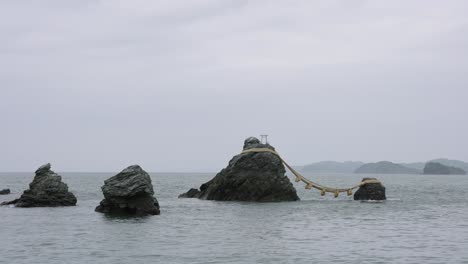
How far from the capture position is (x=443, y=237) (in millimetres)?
38969

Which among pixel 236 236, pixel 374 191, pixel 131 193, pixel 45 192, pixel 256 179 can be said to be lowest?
pixel 236 236

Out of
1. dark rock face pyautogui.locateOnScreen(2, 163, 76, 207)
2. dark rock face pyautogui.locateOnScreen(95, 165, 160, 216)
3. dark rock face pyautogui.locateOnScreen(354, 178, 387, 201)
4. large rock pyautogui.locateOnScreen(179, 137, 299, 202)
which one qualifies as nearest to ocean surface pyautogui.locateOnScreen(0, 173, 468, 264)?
dark rock face pyautogui.locateOnScreen(95, 165, 160, 216)

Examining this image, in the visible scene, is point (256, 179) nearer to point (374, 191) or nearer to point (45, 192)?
point (374, 191)

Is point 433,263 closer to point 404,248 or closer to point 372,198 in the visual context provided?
point 404,248

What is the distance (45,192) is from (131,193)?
47.7ft

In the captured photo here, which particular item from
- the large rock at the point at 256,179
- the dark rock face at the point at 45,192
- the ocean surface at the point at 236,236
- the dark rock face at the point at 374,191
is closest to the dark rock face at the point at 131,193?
the ocean surface at the point at 236,236

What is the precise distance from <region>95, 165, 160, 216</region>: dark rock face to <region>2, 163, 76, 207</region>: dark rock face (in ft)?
33.9

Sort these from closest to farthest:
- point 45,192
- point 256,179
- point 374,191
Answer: point 45,192 < point 256,179 < point 374,191

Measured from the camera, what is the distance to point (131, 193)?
51.4m

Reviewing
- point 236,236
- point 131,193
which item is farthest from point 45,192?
point 236,236

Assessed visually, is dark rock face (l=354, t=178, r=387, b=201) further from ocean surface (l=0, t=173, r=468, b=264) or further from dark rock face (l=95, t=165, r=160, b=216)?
dark rock face (l=95, t=165, r=160, b=216)

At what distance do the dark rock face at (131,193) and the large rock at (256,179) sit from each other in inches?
716

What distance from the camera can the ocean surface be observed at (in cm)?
→ 3098

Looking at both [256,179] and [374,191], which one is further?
[374,191]
